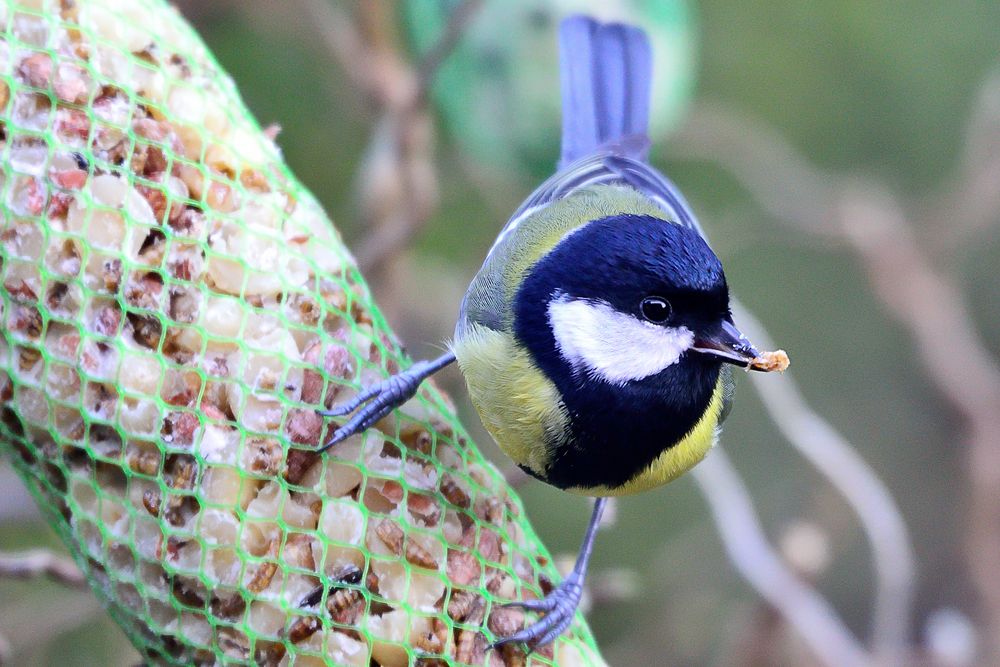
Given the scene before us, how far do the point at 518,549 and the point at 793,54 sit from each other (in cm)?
270

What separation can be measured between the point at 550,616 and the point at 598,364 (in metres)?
0.30

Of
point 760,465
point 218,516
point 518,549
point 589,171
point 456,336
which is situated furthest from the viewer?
point 760,465

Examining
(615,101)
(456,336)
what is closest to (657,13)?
(615,101)

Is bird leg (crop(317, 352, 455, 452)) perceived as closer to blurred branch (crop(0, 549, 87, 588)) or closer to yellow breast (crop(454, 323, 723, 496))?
yellow breast (crop(454, 323, 723, 496))

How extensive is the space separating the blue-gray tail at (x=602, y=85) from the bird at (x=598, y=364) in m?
0.50

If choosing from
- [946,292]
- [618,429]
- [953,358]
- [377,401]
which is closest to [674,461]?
[618,429]

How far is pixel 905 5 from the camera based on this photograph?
→ 3.55 meters

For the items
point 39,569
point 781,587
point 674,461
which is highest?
point 674,461

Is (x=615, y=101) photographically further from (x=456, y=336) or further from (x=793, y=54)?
(x=793, y=54)

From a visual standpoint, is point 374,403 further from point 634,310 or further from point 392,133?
point 392,133

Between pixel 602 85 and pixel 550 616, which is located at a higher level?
pixel 602 85

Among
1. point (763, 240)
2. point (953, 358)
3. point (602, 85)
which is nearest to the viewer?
point (602, 85)

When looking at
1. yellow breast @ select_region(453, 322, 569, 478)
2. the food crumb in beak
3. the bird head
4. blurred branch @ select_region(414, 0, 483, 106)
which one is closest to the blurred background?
blurred branch @ select_region(414, 0, 483, 106)

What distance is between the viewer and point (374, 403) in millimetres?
1260
